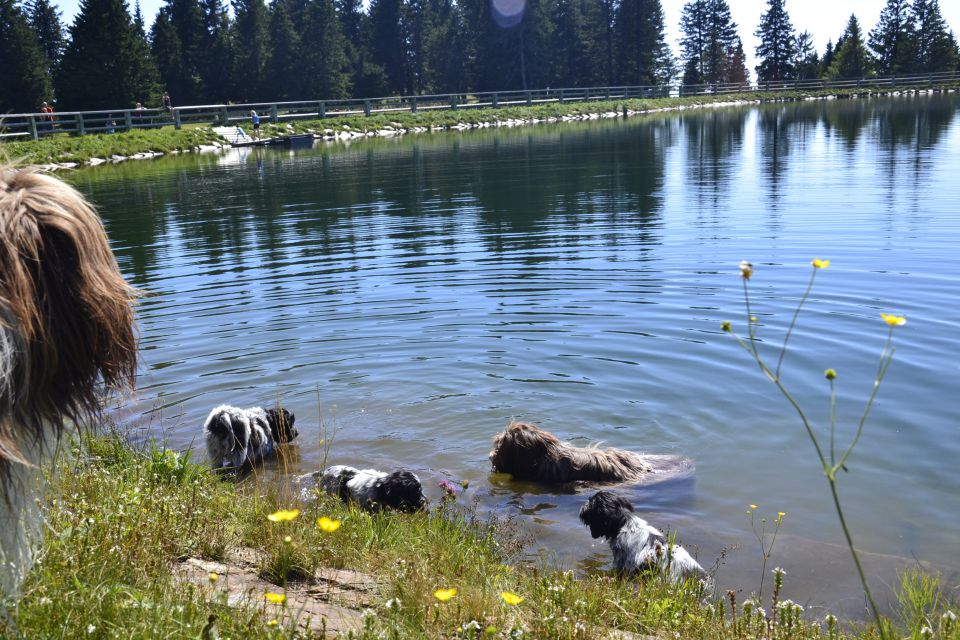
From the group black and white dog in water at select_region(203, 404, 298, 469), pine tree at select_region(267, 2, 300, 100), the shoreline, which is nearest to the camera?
black and white dog in water at select_region(203, 404, 298, 469)

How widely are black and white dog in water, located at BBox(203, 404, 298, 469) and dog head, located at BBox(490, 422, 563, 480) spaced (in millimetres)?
2090

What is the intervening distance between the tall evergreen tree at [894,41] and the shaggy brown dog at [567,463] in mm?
121423

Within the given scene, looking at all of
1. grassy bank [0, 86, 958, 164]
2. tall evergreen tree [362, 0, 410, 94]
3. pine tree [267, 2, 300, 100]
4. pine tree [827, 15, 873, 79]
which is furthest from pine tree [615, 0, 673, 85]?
pine tree [267, 2, 300, 100]

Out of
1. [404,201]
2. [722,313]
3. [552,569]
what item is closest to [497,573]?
[552,569]

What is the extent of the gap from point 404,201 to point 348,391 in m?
15.4

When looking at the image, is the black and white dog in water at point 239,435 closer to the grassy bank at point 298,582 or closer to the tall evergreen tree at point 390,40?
the grassy bank at point 298,582

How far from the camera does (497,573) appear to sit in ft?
17.1

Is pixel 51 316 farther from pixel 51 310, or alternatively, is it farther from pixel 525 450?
pixel 525 450

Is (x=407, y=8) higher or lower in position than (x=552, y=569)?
higher

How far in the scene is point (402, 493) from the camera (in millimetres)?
6926

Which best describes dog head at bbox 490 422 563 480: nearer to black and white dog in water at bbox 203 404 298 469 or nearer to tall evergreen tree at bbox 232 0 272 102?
black and white dog in water at bbox 203 404 298 469

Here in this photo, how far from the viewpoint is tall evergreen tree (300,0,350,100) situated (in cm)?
8512

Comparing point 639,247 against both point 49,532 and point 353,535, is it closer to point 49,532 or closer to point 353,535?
point 353,535

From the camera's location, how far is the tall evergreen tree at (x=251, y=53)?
84.2 m
